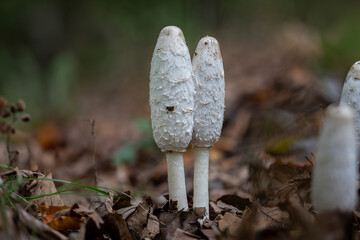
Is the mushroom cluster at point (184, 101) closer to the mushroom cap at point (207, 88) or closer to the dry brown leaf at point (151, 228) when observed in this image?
the mushroom cap at point (207, 88)

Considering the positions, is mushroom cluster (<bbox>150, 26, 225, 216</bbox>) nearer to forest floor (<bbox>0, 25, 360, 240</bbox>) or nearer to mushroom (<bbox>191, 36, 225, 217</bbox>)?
mushroom (<bbox>191, 36, 225, 217</bbox>)

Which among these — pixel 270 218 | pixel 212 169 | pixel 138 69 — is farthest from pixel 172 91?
pixel 138 69

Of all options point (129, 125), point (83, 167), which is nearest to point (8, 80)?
point (129, 125)

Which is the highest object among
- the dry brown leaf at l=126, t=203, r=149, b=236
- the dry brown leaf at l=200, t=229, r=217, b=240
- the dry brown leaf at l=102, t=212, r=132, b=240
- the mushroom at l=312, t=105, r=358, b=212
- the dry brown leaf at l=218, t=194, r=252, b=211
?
the mushroom at l=312, t=105, r=358, b=212

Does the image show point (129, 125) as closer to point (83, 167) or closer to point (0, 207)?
point (83, 167)

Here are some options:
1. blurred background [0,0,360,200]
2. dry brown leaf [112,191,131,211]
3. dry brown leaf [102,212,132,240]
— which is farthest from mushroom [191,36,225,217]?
blurred background [0,0,360,200]

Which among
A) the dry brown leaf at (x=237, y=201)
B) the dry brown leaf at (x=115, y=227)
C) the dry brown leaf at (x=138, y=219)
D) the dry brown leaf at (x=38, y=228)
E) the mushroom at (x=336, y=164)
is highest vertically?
the mushroom at (x=336, y=164)

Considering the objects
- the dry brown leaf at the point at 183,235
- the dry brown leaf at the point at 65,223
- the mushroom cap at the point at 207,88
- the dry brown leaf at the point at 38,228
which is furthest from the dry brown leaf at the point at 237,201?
the dry brown leaf at the point at 38,228
